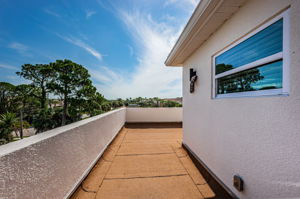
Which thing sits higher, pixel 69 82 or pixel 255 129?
pixel 69 82

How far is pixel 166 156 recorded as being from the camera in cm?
292

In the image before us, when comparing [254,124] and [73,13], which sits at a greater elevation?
[73,13]

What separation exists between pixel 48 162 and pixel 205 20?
2.57 m

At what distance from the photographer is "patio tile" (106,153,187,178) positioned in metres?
2.22

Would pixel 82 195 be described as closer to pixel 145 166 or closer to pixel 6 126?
pixel 145 166

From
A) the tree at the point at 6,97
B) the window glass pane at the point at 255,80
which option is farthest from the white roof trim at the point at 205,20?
the tree at the point at 6,97

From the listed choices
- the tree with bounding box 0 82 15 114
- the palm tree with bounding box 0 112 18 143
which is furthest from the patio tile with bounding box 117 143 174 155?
the tree with bounding box 0 82 15 114

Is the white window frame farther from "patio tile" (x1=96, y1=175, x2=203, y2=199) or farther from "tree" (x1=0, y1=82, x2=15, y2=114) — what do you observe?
"tree" (x1=0, y1=82, x2=15, y2=114)

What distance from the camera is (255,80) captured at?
138cm

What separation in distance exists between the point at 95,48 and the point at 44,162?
9112 millimetres

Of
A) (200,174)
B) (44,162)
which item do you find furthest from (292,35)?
(44,162)

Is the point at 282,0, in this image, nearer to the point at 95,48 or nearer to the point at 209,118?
the point at 209,118

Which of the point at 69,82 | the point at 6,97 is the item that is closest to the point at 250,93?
the point at 69,82

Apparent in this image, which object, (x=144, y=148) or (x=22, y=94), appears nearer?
(x=144, y=148)
